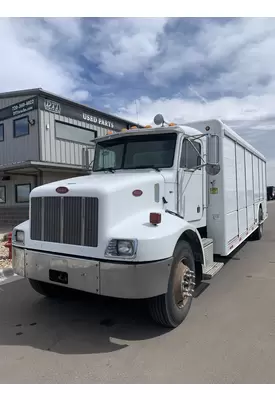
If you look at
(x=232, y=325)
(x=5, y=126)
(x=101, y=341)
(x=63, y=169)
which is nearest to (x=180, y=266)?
(x=232, y=325)

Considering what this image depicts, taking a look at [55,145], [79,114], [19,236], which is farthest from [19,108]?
[19,236]

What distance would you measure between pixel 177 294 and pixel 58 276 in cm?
146

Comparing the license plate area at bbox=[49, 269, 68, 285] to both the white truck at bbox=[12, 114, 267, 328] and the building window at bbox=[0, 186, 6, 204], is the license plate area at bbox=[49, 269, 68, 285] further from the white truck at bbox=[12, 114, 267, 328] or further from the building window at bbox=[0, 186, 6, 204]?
the building window at bbox=[0, 186, 6, 204]

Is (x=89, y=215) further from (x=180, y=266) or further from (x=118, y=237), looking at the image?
(x=180, y=266)

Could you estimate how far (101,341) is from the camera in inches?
130

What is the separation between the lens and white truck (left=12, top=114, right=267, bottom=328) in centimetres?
312

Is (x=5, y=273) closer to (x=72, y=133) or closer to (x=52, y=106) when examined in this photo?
(x=52, y=106)

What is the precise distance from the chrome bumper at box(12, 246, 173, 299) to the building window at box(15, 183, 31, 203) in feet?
35.4

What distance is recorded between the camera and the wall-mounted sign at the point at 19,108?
12328mm

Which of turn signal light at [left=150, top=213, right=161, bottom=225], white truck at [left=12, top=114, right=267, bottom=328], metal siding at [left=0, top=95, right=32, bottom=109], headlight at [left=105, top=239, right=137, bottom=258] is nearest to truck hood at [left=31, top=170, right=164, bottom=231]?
white truck at [left=12, top=114, right=267, bottom=328]

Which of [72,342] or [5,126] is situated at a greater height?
[5,126]

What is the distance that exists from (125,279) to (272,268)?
4.40 m

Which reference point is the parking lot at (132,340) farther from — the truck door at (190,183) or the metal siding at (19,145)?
the metal siding at (19,145)

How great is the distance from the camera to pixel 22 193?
1381 centimetres
